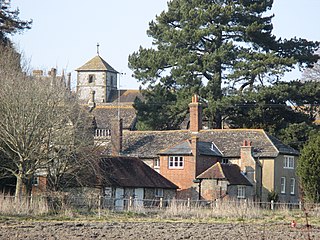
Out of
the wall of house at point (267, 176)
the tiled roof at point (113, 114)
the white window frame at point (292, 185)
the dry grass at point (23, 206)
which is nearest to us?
the dry grass at point (23, 206)

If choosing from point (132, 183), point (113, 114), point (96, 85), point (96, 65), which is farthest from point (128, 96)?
point (132, 183)

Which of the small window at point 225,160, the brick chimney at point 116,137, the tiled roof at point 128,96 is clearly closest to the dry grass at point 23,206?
the brick chimney at point 116,137

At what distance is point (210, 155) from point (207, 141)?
11.2ft

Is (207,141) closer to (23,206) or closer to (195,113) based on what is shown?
(195,113)

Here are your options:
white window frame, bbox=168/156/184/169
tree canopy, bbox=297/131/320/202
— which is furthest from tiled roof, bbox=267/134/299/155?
tree canopy, bbox=297/131/320/202

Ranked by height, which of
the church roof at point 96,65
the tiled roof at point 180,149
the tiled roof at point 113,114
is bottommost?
the tiled roof at point 180,149

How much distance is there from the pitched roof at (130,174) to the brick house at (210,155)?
3.43 meters

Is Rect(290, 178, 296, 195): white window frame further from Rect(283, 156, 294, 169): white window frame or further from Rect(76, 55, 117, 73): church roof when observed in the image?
Rect(76, 55, 117, 73): church roof

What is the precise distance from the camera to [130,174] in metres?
59.5

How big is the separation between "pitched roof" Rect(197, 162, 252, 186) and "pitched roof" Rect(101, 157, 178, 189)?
118 inches

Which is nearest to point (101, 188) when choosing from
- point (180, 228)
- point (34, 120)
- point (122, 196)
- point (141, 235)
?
point (122, 196)

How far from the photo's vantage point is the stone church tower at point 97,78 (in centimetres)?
13462

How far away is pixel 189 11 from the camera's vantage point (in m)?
77.9

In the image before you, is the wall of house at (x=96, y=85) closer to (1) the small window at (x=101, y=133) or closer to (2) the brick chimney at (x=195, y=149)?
(1) the small window at (x=101, y=133)
